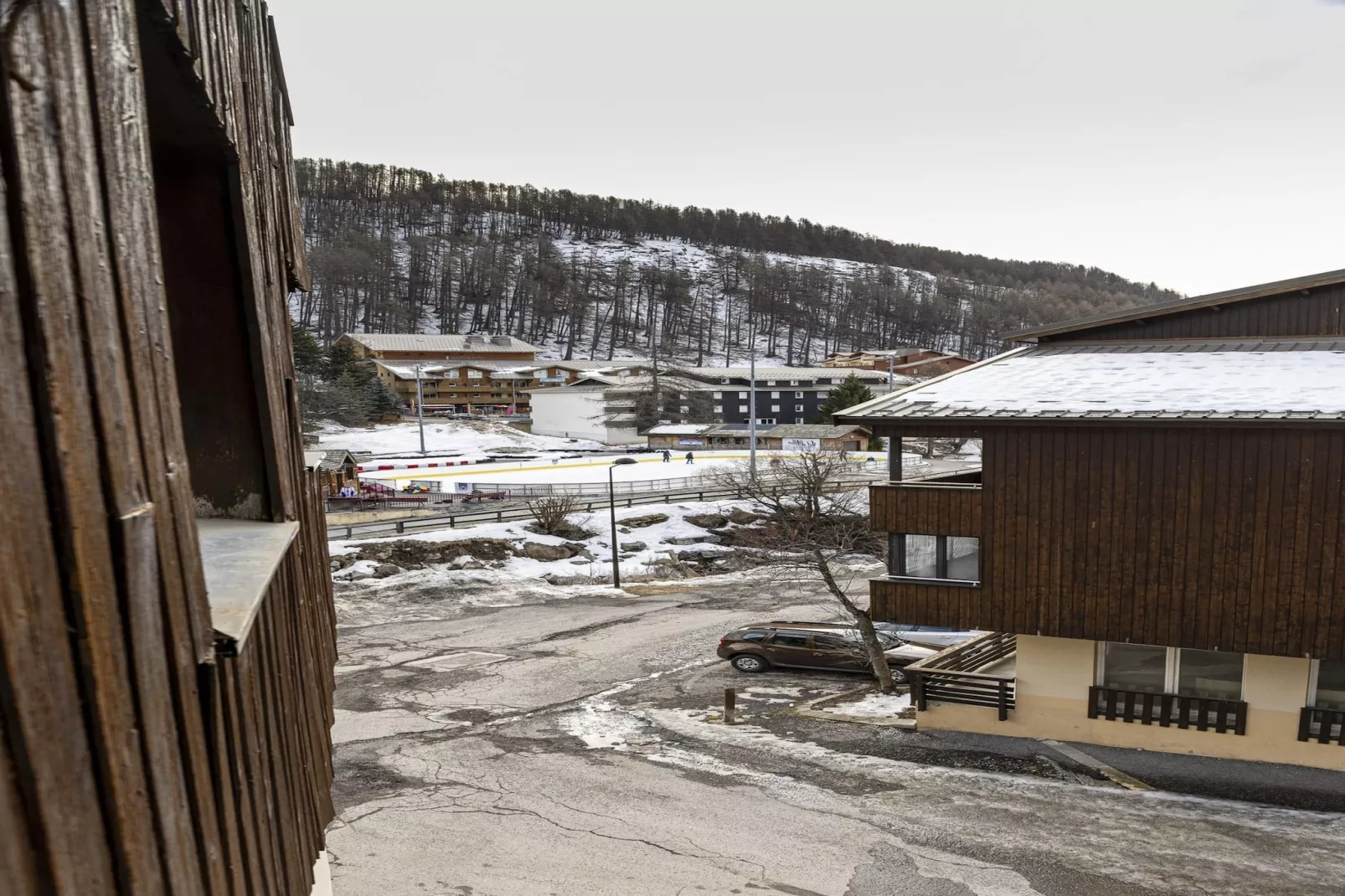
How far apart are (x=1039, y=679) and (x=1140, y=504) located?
12.9 feet

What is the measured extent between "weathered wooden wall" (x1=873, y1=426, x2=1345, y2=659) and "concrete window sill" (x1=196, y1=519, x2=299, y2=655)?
45.7ft

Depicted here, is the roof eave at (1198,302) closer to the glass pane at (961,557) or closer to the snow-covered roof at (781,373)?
the glass pane at (961,557)

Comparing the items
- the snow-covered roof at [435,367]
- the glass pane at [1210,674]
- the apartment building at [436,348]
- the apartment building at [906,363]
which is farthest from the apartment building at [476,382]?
the glass pane at [1210,674]

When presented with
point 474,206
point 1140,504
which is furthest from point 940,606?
point 474,206

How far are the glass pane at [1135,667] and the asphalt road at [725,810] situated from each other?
69.2 inches

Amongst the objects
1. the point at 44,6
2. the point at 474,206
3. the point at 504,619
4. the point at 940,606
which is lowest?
the point at 504,619

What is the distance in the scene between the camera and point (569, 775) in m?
16.5

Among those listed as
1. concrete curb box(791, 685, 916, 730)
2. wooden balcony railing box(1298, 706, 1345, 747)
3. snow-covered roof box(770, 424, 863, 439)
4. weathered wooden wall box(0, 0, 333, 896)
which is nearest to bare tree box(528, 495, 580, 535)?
concrete curb box(791, 685, 916, 730)

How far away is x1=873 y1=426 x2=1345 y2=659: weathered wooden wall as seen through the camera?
1458cm

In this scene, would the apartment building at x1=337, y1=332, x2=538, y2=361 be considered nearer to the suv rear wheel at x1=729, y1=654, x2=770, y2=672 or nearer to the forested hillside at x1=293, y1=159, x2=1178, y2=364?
the forested hillside at x1=293, y1=159, x2=1178, y2=364

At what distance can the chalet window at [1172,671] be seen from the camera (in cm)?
1630

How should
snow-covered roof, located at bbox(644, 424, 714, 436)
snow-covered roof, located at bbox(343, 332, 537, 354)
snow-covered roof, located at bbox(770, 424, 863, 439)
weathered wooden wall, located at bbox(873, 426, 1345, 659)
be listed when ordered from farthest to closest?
snow-covered roof, located at bbox(343, 332, 537, 354)
snow-covered roof, located at bbox(644, 424, 714, 436)
snow-covered roof, located at bbox(770, 424, 863, 439)
weathered wooden wall, located at bbox(873, 426, 1345, 659)

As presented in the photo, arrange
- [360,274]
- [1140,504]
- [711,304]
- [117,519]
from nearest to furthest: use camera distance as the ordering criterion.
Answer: [117,519] → [1140,504] → [360,274] → [711,304]

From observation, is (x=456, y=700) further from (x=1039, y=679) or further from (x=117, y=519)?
(x=117, y=519)
